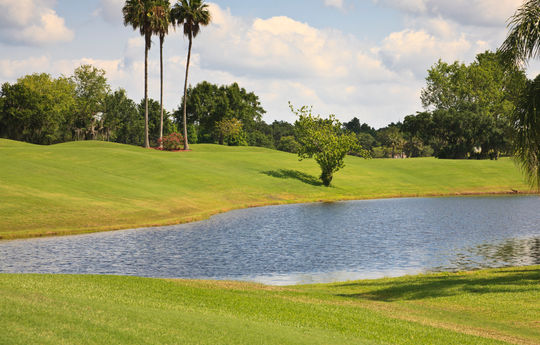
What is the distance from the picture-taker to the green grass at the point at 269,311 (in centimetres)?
1294

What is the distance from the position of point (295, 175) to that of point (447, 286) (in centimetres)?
6424

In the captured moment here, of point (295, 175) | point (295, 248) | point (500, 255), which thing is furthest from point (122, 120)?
point (500, 255)

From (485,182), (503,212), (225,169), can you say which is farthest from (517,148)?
(485,182)

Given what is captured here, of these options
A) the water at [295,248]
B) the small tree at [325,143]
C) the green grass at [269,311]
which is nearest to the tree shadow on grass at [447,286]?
the green grass at [269,311]

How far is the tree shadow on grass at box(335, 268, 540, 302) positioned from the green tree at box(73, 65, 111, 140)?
14248 centimetres

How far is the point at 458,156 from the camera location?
13150 centimetres

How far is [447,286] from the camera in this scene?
23.8 m

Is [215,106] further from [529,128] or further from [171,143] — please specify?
[529,128]

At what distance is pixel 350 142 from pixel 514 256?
49.7 m

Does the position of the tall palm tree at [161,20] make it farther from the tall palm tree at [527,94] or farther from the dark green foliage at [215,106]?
the tall palm tree at [527,94]

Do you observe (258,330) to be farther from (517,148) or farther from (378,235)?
(378,235)

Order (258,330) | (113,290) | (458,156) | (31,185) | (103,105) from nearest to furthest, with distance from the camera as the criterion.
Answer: (258,330) → (113,290) → (31,185) → (458,156) → (103,105)

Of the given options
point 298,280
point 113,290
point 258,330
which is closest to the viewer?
point 258,330

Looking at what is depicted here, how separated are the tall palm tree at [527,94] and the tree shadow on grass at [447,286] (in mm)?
5021
